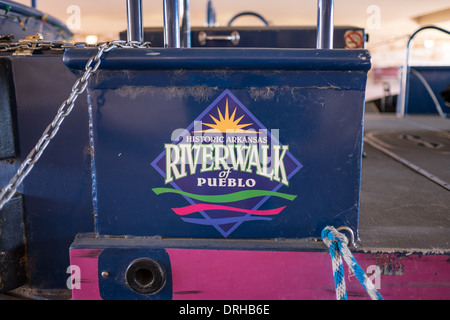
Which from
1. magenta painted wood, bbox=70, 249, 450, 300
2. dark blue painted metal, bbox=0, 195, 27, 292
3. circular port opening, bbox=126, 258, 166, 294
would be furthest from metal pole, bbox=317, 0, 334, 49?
dark blue painted metal, bbox=0, 195, 27, 292

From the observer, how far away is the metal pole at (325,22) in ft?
4.62

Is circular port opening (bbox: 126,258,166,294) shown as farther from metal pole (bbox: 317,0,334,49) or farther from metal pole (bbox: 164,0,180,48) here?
metal pole (bbox: 317,0,334,49)

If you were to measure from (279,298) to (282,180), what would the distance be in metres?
0.34

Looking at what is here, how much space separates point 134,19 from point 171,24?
141 millimetres

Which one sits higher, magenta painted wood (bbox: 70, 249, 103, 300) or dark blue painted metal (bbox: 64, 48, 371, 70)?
dark blue painted metal (bbox: 64, 48, 371, 70)

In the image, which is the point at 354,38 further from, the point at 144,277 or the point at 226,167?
the point at 144,277

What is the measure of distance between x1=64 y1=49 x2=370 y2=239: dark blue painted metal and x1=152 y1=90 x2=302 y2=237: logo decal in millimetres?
20

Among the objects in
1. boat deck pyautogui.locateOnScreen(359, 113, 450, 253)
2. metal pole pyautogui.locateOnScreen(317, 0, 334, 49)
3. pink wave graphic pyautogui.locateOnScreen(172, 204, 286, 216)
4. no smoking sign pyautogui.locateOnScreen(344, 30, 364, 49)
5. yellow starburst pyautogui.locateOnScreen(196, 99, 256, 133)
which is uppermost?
no smoking sign pyautogui.locateOnScreen(344, 30, 364, 49)

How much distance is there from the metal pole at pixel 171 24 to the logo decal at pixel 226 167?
1.57 ft

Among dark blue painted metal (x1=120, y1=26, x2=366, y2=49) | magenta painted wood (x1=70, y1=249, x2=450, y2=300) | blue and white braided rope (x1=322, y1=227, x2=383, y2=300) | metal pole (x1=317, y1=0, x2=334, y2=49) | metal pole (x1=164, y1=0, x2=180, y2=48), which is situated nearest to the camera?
blue and white braided rope (x1=322, y1=227, x2=383, y2=300)

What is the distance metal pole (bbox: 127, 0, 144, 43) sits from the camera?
1.45 metres

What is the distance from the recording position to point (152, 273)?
3.94 ft

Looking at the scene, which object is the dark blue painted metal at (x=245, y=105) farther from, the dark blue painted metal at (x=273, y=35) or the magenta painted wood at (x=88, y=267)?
the dark blue painted metal at (x=273, y=35)

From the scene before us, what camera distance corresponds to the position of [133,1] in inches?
57.0
